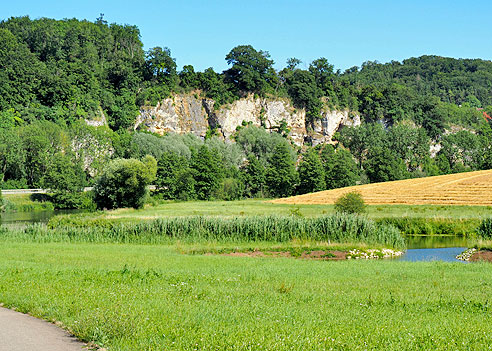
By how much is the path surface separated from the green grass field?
29cm

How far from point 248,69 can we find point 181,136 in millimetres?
43765

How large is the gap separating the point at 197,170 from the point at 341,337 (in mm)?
87620

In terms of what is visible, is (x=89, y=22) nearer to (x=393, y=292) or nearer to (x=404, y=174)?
(x=404, y=174)

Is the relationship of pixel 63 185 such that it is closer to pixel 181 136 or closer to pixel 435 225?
pixel 181 136

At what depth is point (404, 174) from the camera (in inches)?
4973

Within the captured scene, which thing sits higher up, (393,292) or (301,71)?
(301,71)

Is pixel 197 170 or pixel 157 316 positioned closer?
pixel 157 316

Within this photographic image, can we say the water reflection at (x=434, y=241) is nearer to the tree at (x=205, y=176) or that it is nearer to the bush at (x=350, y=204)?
the bush at (x=350, y=204)

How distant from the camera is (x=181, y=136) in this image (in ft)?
428

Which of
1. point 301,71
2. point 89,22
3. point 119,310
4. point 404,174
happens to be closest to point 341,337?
point 119,310

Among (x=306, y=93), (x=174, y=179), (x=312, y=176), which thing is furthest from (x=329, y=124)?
(x=174, y=179)

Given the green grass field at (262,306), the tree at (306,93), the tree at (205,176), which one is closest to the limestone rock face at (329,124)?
the tree at (306,93)

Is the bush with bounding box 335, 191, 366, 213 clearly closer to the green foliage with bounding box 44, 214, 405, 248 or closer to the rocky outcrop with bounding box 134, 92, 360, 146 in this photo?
the green foliage with bounding box 44, 214, 405, 248

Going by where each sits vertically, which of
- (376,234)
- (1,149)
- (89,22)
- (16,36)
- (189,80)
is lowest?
(376,234)
